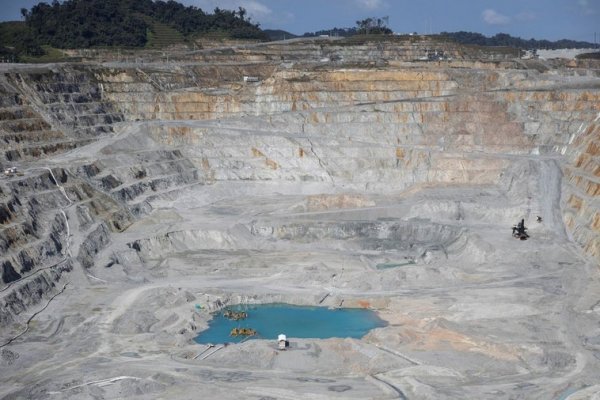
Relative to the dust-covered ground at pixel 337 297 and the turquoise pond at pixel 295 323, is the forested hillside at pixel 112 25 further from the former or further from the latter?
the turquoise pond at pixel 295 323

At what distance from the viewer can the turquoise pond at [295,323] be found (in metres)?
55.2

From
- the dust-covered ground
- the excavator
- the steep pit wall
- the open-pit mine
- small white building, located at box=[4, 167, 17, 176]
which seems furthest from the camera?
small white building, located at box=[4, 167, 17, 176]

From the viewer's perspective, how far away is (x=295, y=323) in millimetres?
57688

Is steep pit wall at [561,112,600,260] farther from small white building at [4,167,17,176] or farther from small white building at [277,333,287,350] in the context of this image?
small white building at [4,167,17,176]

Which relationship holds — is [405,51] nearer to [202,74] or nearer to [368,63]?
[368,63]

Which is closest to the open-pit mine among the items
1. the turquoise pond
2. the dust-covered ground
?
the dust-covered ground

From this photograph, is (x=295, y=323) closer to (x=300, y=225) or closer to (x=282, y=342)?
(x=282, y=342)

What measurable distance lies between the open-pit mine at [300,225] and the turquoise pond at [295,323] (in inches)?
24.0

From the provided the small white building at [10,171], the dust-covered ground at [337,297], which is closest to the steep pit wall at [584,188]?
the dust-covered ground at [337,297]

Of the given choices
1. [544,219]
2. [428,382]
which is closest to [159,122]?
[544,219]

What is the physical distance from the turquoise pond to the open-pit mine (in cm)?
61

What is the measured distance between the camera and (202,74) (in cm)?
11556

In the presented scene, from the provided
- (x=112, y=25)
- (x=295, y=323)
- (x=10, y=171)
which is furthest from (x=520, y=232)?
(x=112, y=25)

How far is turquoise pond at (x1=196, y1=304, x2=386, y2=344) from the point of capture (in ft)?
181
